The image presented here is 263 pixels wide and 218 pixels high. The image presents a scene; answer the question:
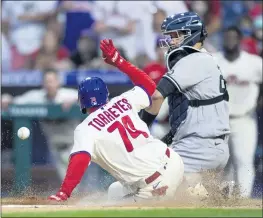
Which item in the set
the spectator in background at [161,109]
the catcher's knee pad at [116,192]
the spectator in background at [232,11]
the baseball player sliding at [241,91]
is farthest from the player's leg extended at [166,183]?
the spectator in background at [232,11]

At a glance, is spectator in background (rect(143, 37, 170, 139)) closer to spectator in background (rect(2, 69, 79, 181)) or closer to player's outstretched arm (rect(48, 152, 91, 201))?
spectator in background (rect(2, 69, 79, 181))

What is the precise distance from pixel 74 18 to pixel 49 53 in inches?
23.0

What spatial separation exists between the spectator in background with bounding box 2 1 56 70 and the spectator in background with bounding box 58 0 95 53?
177 millimetres

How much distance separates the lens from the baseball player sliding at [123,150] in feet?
24.4

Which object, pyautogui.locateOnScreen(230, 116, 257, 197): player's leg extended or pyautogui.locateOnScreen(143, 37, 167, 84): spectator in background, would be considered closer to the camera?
pyautogui.locateOnScreen(143, 37, 167, 84): spectator in background

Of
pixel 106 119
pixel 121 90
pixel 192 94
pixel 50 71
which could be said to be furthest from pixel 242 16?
pixel 106 119

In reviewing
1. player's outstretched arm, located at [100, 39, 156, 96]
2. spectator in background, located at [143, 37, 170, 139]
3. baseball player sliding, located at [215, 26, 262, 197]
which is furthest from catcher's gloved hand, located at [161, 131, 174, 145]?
baseball player sliding, located at [215, 26, 262, 197]

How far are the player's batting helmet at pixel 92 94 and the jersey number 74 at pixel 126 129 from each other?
0.85ft

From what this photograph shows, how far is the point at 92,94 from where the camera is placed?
7.78m

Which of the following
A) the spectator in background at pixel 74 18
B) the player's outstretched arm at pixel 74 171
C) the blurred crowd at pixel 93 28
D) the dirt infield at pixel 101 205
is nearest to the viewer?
the dirt infield at pixel 101 205

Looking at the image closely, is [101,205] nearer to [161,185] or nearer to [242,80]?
[161,185]

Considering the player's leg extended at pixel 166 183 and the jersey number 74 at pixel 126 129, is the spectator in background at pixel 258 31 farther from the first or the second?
the jersey number 74 at pixel 126 129

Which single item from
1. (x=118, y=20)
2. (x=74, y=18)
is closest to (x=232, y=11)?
(x=118, y=20)

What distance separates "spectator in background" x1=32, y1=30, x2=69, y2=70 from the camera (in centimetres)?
1292
